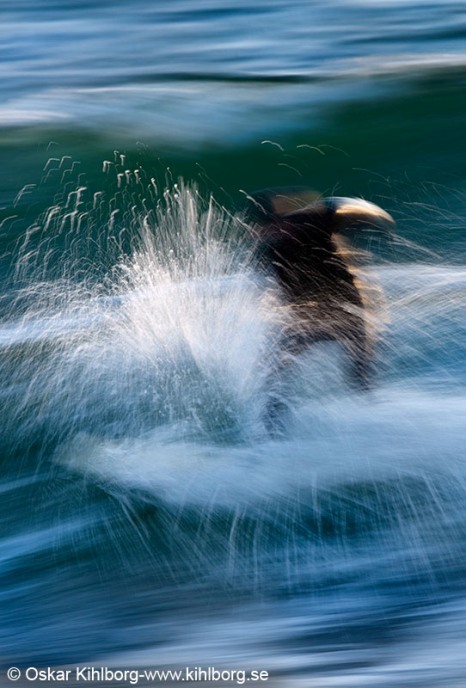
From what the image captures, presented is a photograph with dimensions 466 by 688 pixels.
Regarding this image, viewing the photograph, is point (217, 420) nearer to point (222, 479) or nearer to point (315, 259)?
point (222, 479)

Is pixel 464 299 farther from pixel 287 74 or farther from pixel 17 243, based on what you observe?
pixel 287 74

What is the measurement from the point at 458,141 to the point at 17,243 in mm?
4303

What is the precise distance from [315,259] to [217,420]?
97 cm

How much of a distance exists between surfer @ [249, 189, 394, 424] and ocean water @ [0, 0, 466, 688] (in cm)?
17

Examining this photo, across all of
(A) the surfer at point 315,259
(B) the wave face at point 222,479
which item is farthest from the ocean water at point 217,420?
(A) the surfer at point 315,259

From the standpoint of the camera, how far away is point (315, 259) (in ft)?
13.6

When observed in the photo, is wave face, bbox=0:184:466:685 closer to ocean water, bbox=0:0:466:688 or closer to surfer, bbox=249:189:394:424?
ocean water, bbox=0:0:466:688

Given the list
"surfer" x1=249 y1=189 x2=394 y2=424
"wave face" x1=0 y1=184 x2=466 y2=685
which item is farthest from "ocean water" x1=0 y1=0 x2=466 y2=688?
"surfer" x1=249 y1=189 x2=394 y2=424

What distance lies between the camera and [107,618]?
3.54 metres

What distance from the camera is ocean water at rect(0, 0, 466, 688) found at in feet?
11.2

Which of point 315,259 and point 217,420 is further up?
point 315,259

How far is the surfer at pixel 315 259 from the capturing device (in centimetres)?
409

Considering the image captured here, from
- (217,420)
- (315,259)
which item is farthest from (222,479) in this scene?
(315,259)

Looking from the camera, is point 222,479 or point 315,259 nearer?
point 315,259
